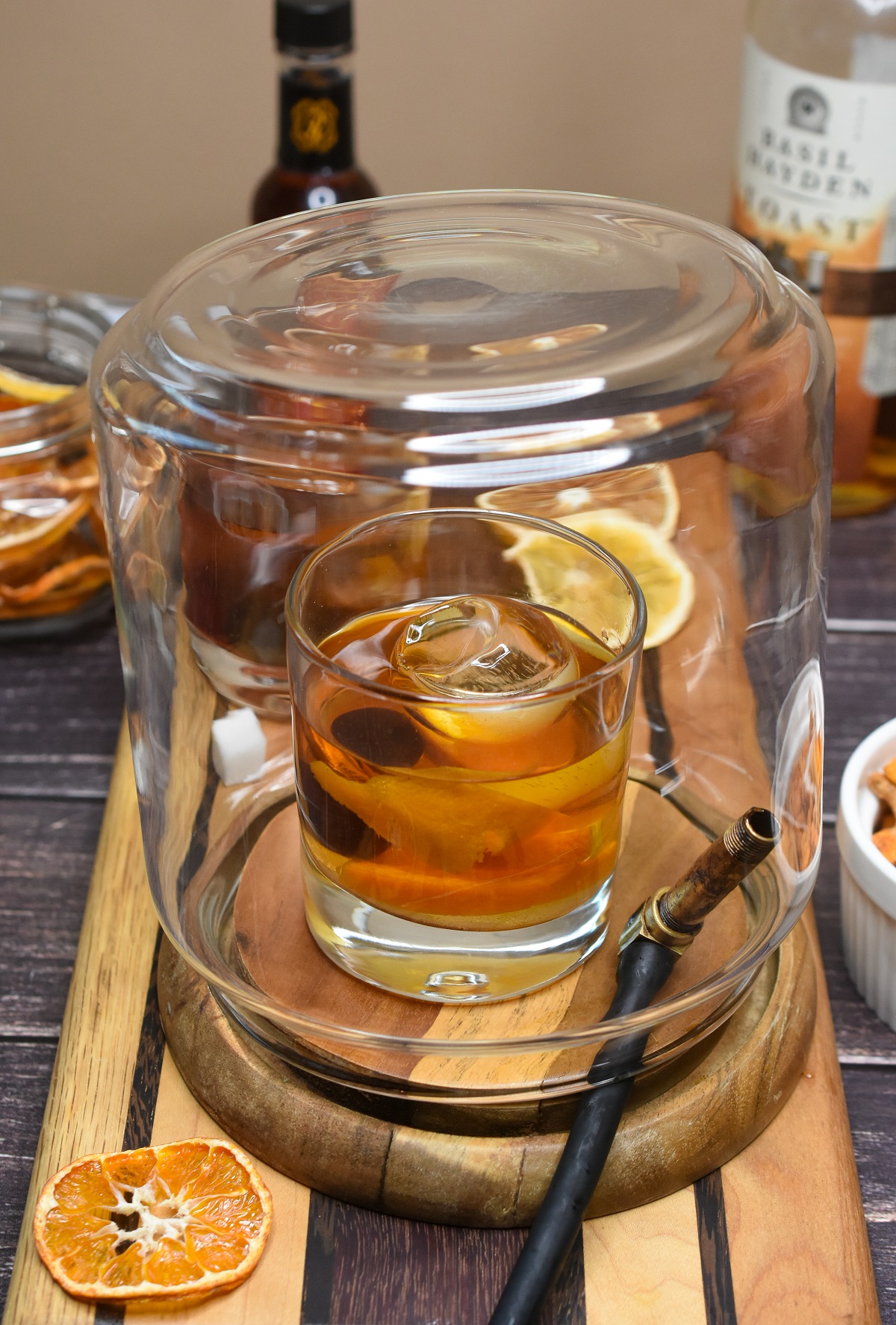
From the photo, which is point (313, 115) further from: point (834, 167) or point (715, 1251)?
point (715, 1251)

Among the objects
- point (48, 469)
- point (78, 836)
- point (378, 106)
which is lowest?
point (78, 836)

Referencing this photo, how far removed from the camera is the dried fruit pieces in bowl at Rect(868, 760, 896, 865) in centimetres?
52

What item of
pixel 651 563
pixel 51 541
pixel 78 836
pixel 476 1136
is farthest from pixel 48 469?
pixel 476 1136

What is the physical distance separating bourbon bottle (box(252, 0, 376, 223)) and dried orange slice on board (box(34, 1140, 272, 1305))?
0.50 m

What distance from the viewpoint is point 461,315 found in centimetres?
41

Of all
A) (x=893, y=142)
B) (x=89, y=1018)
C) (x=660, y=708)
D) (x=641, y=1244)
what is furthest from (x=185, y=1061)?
(x=893, y=142)

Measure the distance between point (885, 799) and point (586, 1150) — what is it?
8.5 inches

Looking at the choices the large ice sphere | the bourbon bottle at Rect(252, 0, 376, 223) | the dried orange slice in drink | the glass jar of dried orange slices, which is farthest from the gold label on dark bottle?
the large ice sphere

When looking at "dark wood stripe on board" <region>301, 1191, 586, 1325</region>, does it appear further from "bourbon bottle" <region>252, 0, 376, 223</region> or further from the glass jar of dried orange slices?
"bourbon bottle" <region>252, 0, 376, 223</region>

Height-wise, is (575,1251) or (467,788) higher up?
(467,788)

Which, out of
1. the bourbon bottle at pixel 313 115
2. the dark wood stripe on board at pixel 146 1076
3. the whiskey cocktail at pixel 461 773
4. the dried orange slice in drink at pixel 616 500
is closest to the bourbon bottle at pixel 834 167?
the dried orange slice in drink at pixel 616 500

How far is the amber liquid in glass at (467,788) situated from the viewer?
1.35 feet

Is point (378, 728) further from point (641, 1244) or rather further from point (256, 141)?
point (256, 141)

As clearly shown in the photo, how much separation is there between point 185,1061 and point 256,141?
765 mm
